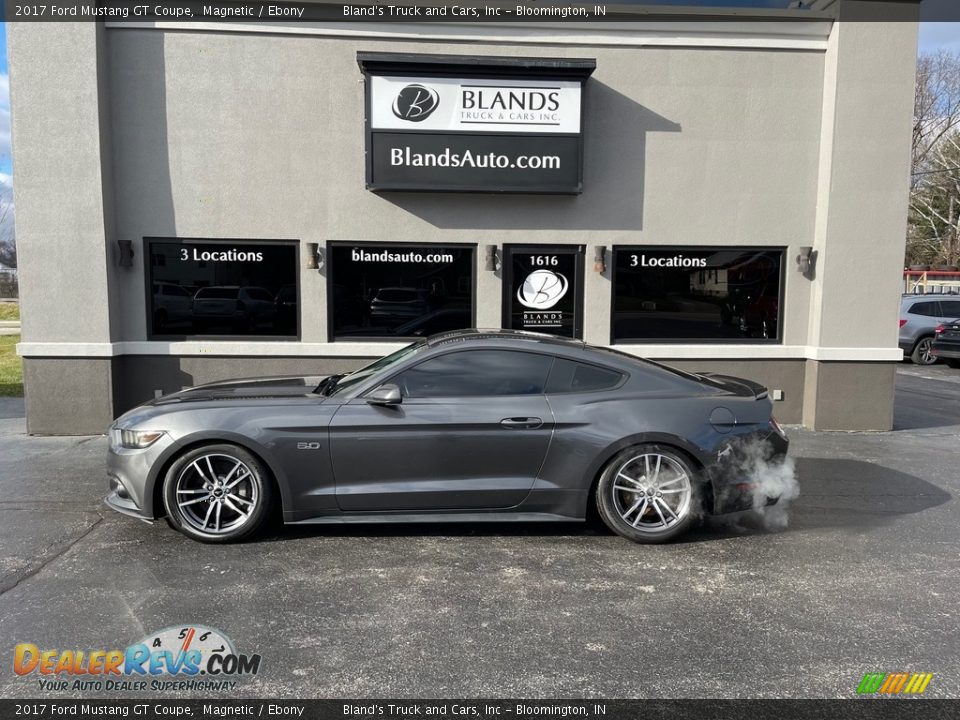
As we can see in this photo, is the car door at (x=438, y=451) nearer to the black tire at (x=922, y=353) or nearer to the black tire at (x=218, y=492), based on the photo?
the black tire at (x=218, y=492)

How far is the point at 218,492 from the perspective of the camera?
4973mm

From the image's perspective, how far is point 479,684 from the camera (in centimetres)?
331

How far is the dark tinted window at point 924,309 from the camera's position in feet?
58.5

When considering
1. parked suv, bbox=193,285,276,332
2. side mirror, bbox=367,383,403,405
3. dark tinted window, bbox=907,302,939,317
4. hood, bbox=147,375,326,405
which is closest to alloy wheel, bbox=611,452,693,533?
side mirror, bbox=367,383,403,405

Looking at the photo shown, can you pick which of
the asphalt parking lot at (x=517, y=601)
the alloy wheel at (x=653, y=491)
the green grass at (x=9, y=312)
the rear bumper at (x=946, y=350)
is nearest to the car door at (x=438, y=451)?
the asphalt parking lot at (x=517, y=601)

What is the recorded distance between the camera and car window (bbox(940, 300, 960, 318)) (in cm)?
1770

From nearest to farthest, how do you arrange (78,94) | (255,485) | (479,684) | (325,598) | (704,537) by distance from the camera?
(479,684) → (325,598) → (255,485) → (704,537) → (78,94)

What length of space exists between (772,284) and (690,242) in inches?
50.3

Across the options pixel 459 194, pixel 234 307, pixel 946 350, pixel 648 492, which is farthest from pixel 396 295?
pixel 946 350

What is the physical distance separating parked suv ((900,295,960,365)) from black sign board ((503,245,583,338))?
1235 centimetres

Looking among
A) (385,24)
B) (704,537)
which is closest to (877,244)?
(704,537)

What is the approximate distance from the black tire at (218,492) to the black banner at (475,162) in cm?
466

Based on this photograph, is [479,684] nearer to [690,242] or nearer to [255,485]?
[255,485]

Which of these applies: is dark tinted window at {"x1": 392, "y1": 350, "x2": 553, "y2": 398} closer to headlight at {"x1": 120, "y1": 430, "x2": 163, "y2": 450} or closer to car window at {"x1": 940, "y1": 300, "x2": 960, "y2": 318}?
headlight at {"x1": 120, "y1": 430, "x2": 163, "y2": 450}
